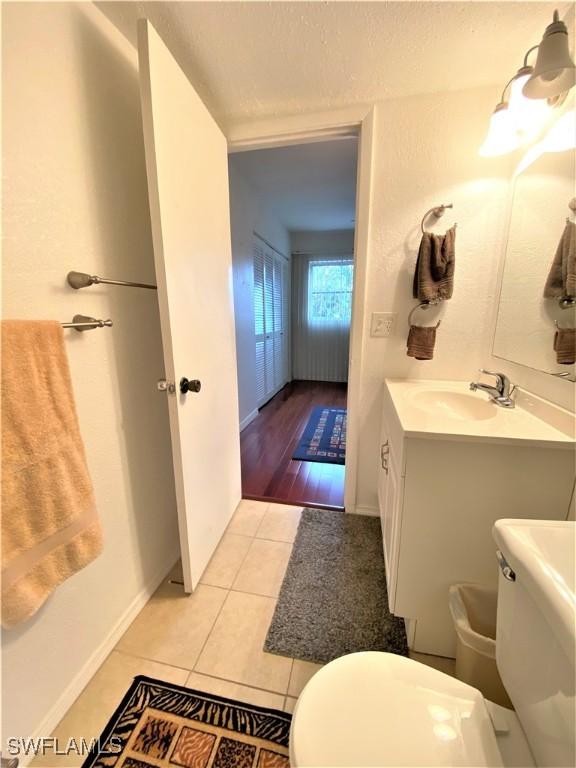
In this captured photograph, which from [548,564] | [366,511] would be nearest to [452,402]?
[366,511]

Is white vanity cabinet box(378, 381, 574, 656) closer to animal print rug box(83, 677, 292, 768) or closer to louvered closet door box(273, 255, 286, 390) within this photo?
animal print rug box(83, 677, 292, 768)

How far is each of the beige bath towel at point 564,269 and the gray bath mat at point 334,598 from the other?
1.36 m

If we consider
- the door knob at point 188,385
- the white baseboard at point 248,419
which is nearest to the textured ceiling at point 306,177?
the door knob at point 188,385

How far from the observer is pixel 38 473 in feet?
2.30

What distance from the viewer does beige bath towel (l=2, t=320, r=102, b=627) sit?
0.66 metres

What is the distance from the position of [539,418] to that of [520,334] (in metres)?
0.40

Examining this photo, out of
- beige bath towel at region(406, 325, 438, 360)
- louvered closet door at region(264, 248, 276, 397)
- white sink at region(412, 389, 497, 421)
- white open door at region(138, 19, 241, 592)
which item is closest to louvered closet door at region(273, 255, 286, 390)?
louvered closet door at region(264, 248, 276, 397)

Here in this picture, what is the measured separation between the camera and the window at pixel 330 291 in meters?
4.64

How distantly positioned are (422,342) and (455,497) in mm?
783

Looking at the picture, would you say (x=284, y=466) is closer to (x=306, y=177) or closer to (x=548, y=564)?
(x=548, y=564)

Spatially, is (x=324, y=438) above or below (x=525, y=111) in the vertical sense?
below

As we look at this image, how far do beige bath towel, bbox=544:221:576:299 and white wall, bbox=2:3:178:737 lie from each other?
1528 millimetres

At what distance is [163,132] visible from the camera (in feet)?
3.25

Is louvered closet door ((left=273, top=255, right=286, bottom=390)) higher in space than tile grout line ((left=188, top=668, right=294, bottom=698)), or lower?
higher
